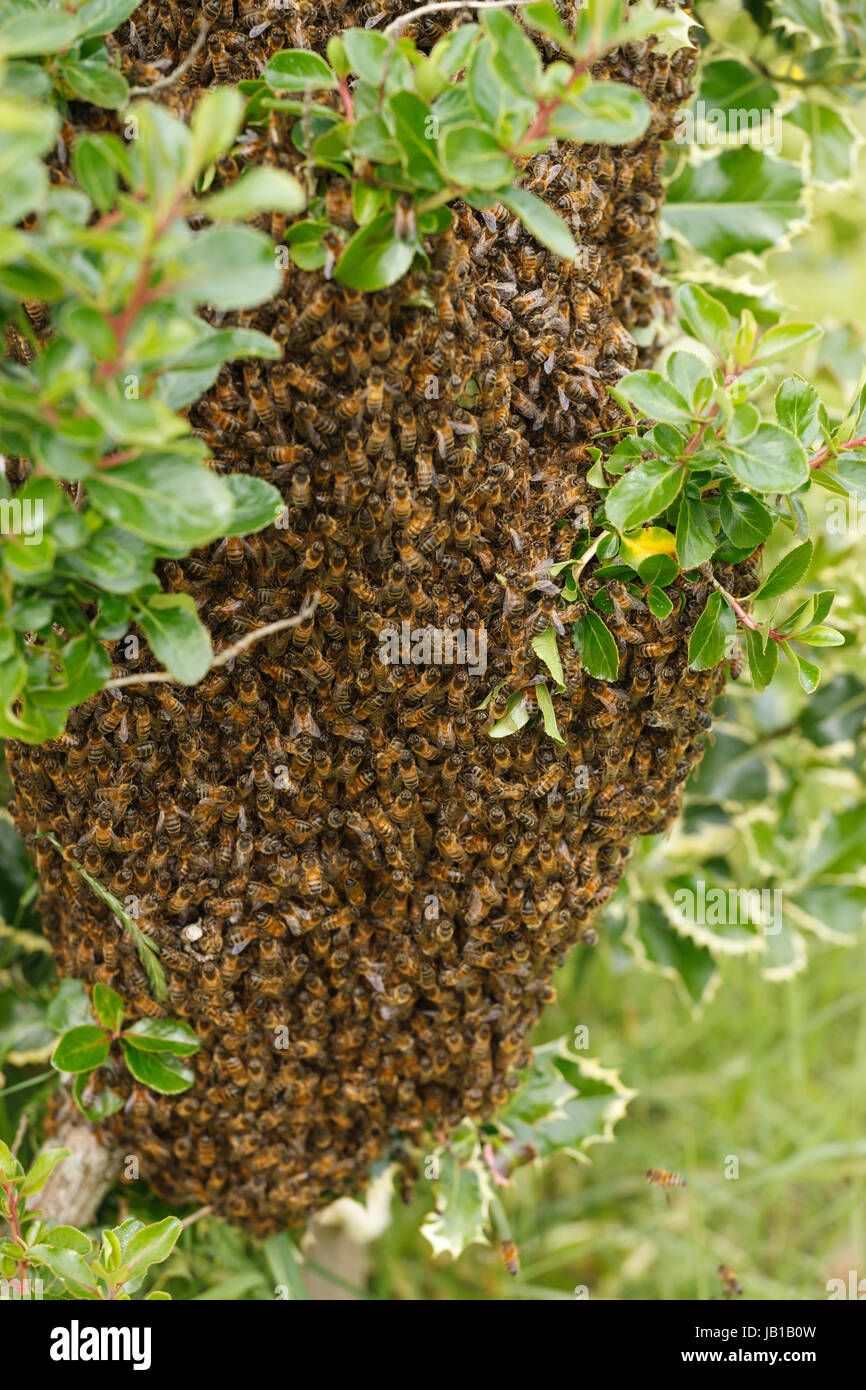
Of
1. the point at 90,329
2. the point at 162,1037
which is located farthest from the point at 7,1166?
the point at 90,329

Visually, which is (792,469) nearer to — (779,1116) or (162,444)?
(162,444)

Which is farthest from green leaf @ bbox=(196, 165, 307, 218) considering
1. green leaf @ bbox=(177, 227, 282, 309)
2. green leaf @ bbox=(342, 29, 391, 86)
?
green leaf @ bbox=(342, 29, 391, 86)

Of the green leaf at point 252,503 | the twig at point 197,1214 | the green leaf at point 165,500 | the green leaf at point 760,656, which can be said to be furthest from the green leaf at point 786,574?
the twig at point 197,1214

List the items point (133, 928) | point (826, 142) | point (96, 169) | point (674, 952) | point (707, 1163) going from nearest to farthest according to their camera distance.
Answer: point (96, 169)
point (133, 928)
point (826, 142)
point (674, 952)
point (707, 1163)

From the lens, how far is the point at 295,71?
1.28m

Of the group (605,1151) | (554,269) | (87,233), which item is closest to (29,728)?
(87,233)

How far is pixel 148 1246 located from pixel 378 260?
→ 4.49 ft

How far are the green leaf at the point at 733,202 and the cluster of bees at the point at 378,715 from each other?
18.6 inches

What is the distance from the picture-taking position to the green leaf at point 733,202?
2211 millimetres

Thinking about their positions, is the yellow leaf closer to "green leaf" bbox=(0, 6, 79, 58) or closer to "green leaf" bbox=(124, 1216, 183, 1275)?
"green leaf" bbox=(0, 6, 79, 58)

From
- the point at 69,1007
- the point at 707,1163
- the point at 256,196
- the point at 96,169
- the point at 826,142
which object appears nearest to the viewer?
the point at 256,196

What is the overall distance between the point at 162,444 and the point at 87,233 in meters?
0.18

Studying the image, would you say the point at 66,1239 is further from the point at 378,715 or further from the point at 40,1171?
the point at 378,715

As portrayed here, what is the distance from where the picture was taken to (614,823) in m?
1.74
